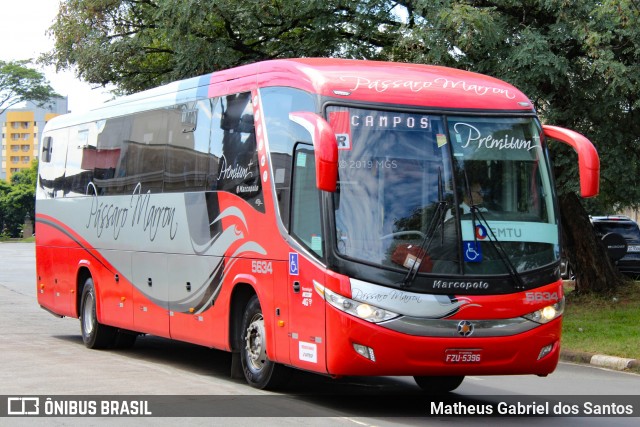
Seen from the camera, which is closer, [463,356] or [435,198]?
[463,356]

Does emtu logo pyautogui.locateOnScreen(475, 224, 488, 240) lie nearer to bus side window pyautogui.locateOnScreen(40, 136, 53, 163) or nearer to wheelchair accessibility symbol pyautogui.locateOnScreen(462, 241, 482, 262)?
wheelchair accessibility symbol pyautogui.locateOnScreen(462, 241, 482, 262)

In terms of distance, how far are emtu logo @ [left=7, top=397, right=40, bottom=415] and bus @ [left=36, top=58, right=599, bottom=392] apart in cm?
241

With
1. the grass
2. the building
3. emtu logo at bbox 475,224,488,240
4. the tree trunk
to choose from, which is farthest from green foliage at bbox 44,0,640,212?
the building

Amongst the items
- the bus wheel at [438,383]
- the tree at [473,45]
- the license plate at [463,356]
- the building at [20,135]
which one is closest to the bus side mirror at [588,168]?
the license plate at [463,356]

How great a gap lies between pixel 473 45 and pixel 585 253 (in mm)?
6305

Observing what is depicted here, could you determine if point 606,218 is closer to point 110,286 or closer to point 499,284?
point 110,286

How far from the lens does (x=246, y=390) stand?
37.9 feet

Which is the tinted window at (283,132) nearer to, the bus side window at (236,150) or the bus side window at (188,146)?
the bus side window at (236,150)

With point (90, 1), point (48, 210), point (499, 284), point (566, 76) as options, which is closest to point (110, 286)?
point (48, 210)

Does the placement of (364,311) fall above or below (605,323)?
above

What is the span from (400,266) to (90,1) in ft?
55.1

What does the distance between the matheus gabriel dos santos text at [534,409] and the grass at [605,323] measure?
4.28m

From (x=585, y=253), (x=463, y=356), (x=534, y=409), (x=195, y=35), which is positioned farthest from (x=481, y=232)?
(x=585, y=253)

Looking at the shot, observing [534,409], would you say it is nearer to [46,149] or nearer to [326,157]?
[326,157]
